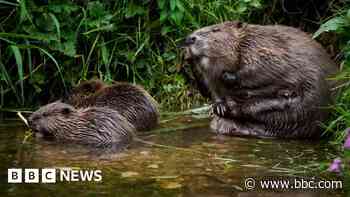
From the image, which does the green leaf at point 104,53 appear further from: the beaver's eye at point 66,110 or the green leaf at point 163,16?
the beaver's eye at point 66,110

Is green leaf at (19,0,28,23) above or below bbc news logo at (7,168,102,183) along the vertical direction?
above

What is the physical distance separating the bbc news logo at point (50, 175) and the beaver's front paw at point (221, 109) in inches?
53.9

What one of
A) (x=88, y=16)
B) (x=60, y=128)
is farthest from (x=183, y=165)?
(x=88, y=16)

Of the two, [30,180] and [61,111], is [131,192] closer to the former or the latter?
[30,180]

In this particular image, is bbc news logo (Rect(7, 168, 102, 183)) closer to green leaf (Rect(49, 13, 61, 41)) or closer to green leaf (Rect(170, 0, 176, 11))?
green leaf (Rect(49, 13, 61, 41))

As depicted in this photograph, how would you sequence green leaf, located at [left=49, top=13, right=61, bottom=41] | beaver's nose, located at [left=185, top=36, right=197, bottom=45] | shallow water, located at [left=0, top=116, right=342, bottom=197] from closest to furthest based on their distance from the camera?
shallow water, located at [left=0, top=116, right=342, bottom=197]
beaver's nose, located at [left=185, top=36, right=197, bottom=45]
green leaf, located at [left=49, top=13, right=61, bottom=41]

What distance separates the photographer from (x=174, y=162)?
4.25m

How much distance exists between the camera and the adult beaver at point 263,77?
495 centimetres

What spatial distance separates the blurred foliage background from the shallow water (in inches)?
26.5

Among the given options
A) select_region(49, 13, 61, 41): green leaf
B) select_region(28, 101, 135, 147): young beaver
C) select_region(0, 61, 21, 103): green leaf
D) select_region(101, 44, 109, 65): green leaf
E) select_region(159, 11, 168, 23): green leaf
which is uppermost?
select_region(159, 11, 168, 23): green leaf

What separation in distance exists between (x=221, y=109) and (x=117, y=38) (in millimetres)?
1250

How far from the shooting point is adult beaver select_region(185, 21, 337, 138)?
495cm

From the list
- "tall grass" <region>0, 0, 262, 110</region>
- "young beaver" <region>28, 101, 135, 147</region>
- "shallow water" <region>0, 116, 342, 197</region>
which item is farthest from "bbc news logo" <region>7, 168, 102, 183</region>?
"tall grass" <region>0, 0, 262, 110</region>

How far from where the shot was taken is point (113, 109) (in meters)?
5.23
